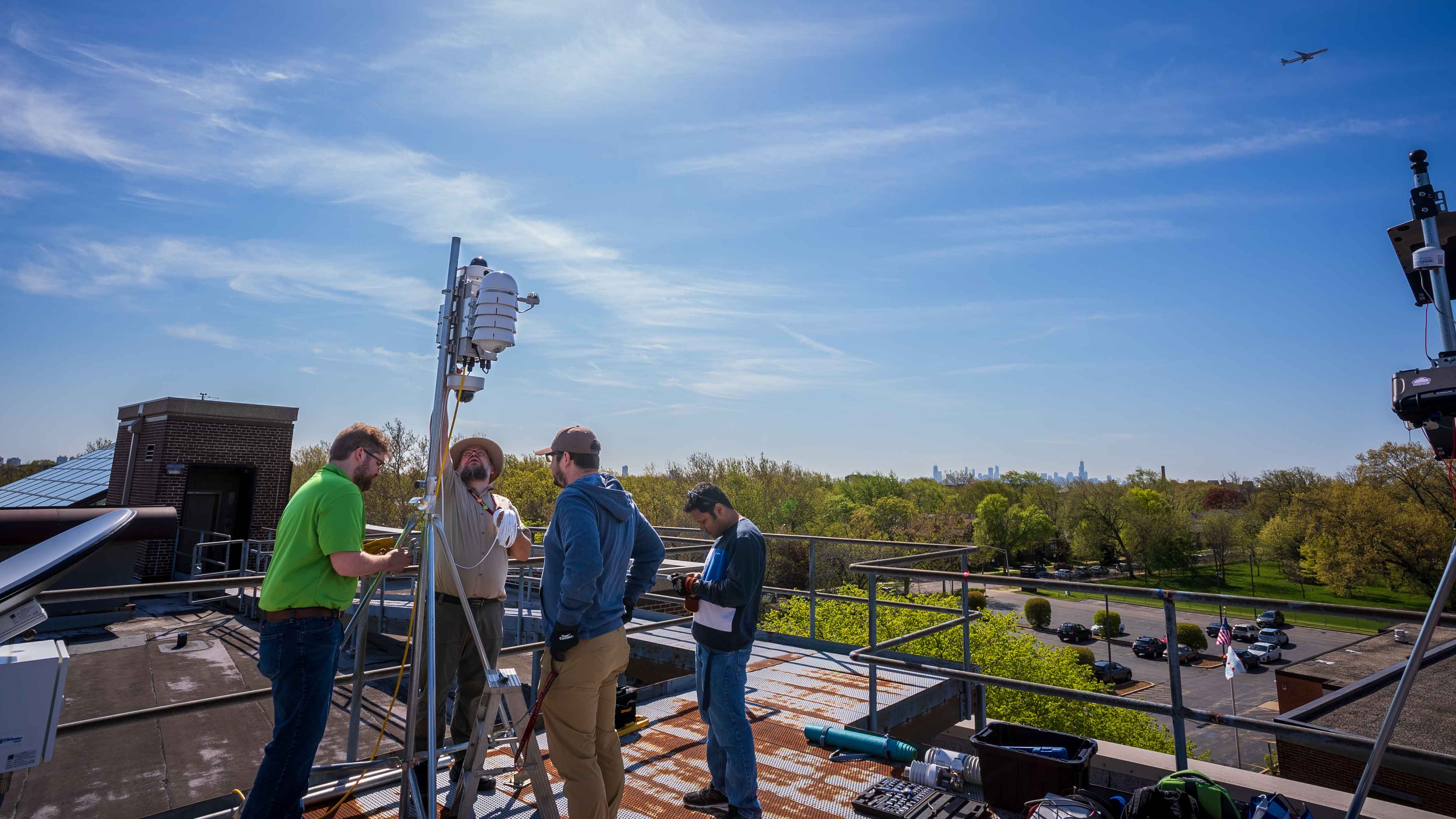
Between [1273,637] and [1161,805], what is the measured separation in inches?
2116

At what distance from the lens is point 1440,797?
12.1 meters

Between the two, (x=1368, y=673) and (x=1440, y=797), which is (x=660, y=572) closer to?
(x=1440, y=797)

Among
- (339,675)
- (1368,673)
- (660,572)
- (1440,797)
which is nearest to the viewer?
(339,675)

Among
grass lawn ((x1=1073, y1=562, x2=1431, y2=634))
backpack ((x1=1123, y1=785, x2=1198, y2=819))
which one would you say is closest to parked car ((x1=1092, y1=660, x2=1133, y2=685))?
grass lawn ((x1=1073, y1=562, x2=1431, y2=634))

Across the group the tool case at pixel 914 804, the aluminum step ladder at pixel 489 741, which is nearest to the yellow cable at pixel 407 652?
the aluminum step ladder at pixel 489 741

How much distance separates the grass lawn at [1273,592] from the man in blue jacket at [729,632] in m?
43.7

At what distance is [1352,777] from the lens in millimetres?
14336

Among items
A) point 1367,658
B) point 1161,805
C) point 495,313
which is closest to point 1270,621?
point 1367,658

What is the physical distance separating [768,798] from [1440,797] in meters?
14.8

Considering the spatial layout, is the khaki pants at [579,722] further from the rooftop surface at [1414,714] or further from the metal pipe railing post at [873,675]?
the rooftop surface at [1414,714]

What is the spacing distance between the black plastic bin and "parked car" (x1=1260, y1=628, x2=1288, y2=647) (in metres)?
50.4

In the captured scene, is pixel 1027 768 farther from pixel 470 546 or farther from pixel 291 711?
pixel 291 711

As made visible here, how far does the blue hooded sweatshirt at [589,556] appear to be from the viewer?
117 inches

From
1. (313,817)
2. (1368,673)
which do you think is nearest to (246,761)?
(313,817)
